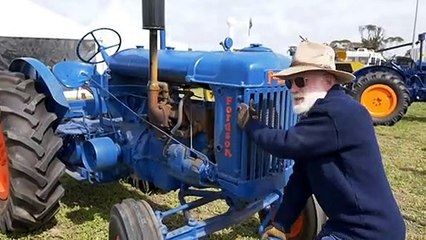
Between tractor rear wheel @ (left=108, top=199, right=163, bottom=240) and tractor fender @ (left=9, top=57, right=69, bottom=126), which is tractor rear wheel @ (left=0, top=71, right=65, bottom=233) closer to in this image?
tractor fender @ (left=9, top=57, right=69, bottom=126)

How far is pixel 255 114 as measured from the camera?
2537 mm

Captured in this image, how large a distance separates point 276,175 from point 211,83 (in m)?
0.64

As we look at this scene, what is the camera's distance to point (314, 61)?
2.17 m

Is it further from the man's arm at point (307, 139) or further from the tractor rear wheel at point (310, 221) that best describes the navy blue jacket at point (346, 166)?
the tractor rear wheel at point (310, 221)

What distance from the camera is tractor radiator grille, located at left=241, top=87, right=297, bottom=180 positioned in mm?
2581

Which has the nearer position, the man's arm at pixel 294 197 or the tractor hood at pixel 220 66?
the man's arm at pixel 294 197

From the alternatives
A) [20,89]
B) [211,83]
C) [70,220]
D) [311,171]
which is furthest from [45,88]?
[311,171]

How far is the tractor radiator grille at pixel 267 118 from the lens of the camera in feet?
8.47

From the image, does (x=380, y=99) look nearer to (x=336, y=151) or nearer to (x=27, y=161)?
(x=27, y=161)

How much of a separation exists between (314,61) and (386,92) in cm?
838

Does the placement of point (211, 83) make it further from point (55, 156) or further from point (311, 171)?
point (55, 156)

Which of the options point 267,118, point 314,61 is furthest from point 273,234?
point 314,61

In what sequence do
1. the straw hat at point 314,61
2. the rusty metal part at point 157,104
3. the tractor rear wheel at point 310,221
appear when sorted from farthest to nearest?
the tractor rear wheel at point 310,221
the rusty metal part at point 157,104
the straw hat at point 314,61

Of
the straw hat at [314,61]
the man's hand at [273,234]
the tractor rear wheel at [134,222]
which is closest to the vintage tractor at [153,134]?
the tractor rear wheel at [134,222]
